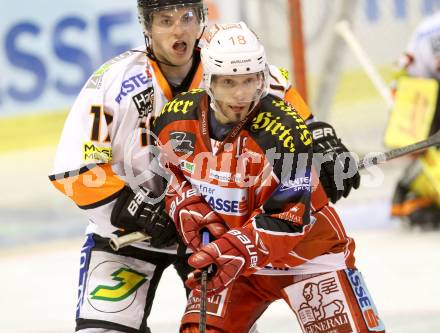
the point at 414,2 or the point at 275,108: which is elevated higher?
the point at 414,2

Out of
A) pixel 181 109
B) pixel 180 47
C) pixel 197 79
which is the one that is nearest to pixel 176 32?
pixel 180 47

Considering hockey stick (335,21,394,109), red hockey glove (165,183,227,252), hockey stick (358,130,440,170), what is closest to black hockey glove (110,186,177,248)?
red hockey glove (165,183,227,252)

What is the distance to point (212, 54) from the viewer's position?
3.00 m

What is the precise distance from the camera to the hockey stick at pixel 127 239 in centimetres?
319

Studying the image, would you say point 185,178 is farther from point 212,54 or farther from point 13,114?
point 13,114

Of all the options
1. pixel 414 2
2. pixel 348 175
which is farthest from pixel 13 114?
pixel 348 175

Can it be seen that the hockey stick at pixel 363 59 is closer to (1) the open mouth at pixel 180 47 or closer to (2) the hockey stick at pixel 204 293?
(1) the open mouth at pixel 180 47

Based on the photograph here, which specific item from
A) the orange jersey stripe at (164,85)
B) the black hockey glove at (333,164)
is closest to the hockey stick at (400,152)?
the black hockey glove at (333,164)

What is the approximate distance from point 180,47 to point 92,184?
0.45m

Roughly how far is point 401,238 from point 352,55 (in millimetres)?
1410

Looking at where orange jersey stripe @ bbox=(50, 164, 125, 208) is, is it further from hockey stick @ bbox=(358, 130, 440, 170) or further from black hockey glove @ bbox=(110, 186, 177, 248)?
hockey stick @ bbox=(358, 130, 440, 170)

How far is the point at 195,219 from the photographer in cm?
306

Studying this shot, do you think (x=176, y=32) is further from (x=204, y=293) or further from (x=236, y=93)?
(x=204, y=293)

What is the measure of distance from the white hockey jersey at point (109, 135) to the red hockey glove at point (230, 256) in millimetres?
492
